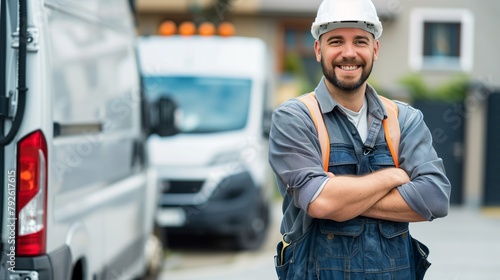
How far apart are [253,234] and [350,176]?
24.1 ft

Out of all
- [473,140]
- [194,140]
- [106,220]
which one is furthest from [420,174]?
[473,140]

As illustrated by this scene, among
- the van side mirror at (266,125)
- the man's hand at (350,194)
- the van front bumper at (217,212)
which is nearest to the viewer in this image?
the man's hand at (350,194)

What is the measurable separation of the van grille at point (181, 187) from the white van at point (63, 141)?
347cm

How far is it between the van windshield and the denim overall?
6.91m

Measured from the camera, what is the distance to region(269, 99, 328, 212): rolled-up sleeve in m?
3.10

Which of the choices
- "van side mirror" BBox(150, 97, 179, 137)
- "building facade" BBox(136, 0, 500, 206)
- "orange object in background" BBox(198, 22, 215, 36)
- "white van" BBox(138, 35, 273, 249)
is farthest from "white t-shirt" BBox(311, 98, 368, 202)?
"building facade" BBox(136, 0, 500, 206)

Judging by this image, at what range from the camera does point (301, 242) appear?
3162mm

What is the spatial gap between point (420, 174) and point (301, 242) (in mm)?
513

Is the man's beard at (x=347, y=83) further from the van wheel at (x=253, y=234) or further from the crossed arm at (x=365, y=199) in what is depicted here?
the van wheel at (x=253, y=234)

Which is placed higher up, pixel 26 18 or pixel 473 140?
pixel 26 18

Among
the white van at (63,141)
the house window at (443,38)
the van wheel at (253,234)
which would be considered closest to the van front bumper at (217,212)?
the van wheel at (253,234)

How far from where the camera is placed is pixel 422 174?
10.5 ft

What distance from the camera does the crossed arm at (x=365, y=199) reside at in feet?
10.1

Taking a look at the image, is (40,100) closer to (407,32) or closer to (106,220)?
(106,220)
